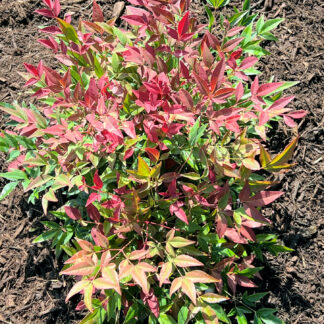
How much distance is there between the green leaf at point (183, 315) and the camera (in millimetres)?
1898

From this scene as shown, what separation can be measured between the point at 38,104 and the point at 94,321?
175 centimetres

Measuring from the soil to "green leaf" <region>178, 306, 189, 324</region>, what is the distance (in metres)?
0.92

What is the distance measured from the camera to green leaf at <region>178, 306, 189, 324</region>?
190 centimetres

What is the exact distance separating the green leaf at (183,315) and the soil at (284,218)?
0.92m

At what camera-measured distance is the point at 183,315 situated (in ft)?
6.29

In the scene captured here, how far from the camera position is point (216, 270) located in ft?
6.93

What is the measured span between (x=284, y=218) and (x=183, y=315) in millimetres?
1176

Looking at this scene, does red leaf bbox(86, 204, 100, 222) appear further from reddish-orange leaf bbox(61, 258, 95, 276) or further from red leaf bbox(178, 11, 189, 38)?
red leaf bbox(178, 11, 189, 38)

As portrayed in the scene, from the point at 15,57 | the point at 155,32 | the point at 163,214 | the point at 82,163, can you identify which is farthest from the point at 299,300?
the point at 15,57

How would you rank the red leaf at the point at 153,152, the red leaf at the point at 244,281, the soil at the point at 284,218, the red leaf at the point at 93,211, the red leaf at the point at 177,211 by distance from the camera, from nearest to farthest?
the red leaf at the point at 153,152 → the red leaf at the point at 177,211 → the red leaf at the point at 93,211 → the red leaf at the point at 244,281 → the soil at the point at 284,218

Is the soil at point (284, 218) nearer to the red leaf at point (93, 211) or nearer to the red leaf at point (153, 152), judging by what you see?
the red leaf at point (93, 211)

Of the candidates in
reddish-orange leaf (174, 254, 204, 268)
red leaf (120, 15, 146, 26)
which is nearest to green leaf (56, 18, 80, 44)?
red leaf (120, 15, 146, 26)

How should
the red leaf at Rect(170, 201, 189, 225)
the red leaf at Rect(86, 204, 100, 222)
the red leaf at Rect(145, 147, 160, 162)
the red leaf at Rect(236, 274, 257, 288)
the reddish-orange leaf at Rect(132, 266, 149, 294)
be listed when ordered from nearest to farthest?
the reddish-orange leaf at Rect(132, 266, 149, 294), the red leaf at Rect(145, 147, 160, 162), the red leaf at Rect(170, 201, 189, 225), the red leaf at Rect(86, 204, 100, 222), the red leaf at Rect(236, 274, 257, 288)

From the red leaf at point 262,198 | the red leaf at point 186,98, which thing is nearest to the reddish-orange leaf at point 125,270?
the red leaf at point 262,198
